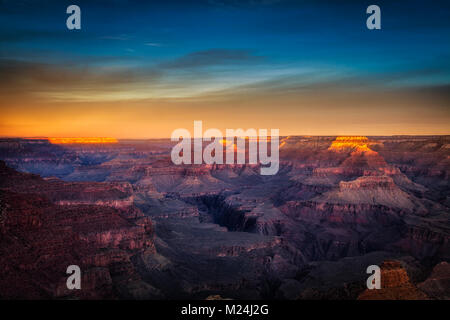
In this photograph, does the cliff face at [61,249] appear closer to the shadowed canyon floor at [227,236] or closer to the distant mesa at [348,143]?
the shadowed canyon floor at [227,236]

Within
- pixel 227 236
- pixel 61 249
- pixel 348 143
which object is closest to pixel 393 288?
pixel 61 249

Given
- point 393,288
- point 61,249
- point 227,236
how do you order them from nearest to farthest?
1. point 393,288
2. point 61,249
3. point 227,236

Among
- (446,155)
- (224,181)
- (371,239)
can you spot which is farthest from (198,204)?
(446,155)

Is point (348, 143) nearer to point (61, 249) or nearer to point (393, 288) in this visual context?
point (393, 288)

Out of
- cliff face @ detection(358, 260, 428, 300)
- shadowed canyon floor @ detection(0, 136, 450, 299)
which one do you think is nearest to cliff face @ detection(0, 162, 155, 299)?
shadowed canyon floor @ detection(0, 136, 450, 299)

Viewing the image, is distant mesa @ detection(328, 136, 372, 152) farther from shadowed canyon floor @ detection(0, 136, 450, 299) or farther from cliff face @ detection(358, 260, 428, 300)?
cliff face @ detection(358, 260, 428, 300)

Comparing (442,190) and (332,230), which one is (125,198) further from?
(442,190)

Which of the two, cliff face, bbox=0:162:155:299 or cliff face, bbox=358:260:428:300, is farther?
cliff face, bbox=0:162:155:299

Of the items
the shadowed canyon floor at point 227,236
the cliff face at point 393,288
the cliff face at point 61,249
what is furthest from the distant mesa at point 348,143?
the cliff face at point 393,288
